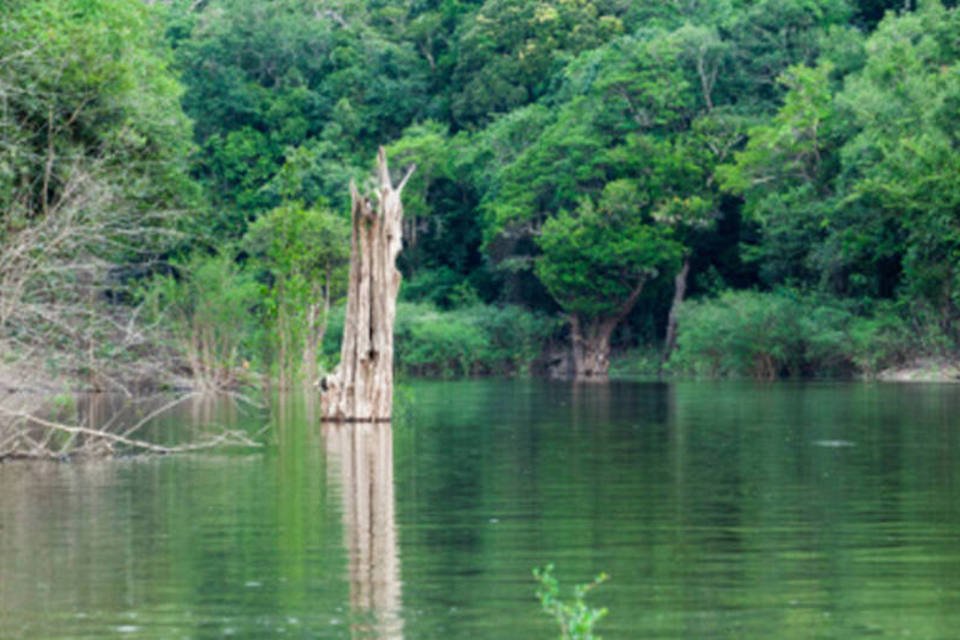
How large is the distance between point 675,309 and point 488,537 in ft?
178

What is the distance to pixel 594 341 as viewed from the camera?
7175 centimetres

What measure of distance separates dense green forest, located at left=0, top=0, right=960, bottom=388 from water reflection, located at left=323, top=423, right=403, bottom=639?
40.7ft

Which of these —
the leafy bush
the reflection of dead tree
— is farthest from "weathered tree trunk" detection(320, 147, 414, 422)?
the leafy bush

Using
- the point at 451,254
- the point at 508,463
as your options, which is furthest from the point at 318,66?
the point at 508,463

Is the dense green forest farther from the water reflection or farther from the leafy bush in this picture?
the water reflection

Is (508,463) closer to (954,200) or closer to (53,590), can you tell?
(53,590)

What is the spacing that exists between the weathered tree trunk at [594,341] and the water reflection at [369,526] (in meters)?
42.5

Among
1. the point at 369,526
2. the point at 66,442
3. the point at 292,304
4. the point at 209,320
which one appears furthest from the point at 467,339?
the point at 369,526

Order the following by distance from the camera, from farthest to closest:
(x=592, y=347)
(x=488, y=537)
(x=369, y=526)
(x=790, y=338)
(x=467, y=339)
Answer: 1. (x=592, y=347)
2. (x=467, y=339)
3. (x=790, y=338)
4. (x=369, y=526)
5. (x=488, y=537)

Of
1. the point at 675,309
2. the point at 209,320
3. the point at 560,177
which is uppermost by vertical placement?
the point at 560,177

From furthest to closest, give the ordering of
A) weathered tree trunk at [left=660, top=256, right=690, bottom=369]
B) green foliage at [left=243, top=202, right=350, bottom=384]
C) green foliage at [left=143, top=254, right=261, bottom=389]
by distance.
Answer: weathered tree trunk at [left=660, top=256, right=690, bottom=369], green foliage at [left=143, top=254, right=261, bottom=389], green foliage at [left=243, top=202, right=350, bottom=384]

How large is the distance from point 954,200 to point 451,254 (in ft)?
101

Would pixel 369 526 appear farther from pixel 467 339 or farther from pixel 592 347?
pixel 592 347

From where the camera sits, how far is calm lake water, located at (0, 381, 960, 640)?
37.3ft
